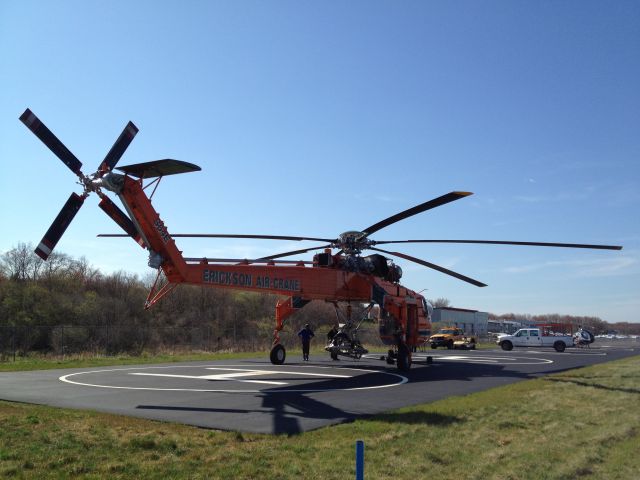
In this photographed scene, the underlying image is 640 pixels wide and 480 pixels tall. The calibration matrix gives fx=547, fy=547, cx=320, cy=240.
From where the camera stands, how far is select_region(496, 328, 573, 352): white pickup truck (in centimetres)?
4657

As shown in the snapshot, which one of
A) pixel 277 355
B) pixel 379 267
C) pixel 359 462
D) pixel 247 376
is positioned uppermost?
pixel 379 267

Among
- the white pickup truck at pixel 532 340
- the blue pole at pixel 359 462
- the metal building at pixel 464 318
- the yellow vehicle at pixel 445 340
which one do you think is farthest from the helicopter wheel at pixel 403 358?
the metal building at pixel 464 318

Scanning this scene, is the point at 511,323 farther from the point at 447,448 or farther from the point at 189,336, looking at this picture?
the point at 447,448

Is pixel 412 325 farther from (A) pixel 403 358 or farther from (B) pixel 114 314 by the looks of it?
(B) pixel 114 314

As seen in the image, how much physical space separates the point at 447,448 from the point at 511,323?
114 meters

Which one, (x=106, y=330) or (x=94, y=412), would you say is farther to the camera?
(x=106, y=330)

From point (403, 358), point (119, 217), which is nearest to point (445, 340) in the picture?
point (403, 358)

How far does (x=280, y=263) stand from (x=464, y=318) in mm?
95316

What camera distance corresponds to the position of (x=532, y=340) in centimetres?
4781

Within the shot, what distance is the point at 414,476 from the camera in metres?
7.50

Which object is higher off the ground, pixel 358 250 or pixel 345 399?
pixel 358 250

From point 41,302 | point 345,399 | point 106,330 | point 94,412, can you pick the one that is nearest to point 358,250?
point 345,399

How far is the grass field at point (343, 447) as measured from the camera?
7543mm

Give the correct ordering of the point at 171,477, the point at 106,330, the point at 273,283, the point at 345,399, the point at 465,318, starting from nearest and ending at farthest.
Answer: the point at 171,477, the point at 345,399, the point at 273,283, the point at 106,330, the point at 465,318
